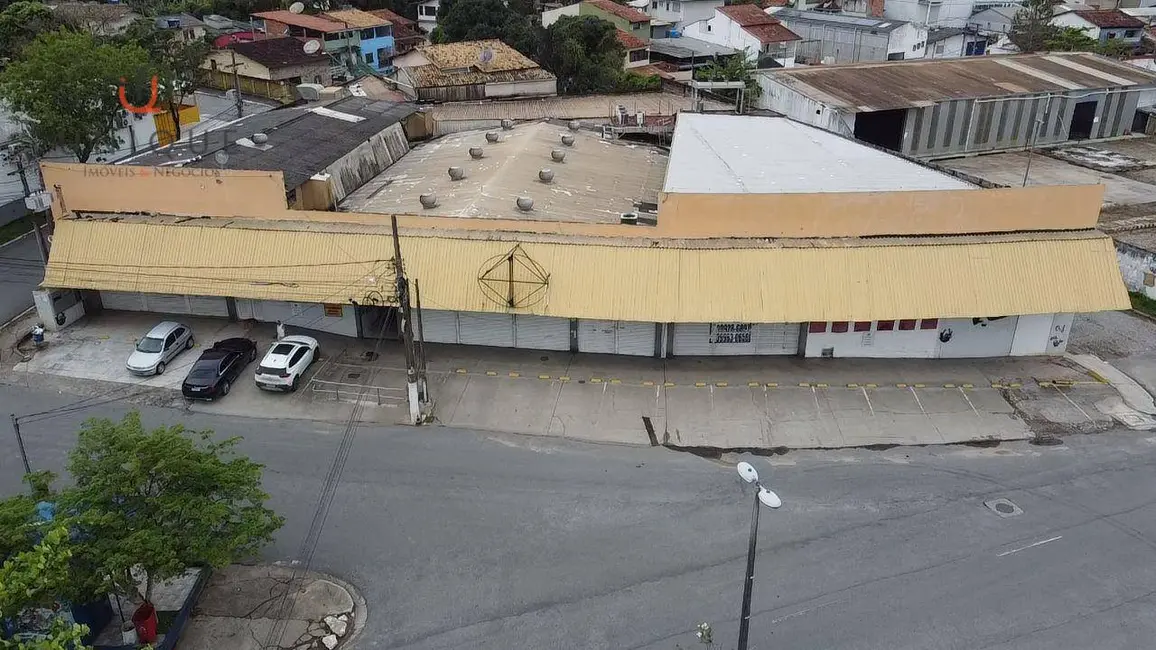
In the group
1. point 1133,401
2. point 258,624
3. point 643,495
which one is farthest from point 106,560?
point 1133,401

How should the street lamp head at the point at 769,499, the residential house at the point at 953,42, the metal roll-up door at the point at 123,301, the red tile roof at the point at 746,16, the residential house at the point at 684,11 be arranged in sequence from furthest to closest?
the residential house at the point at 684,11 → the residential house at the point at 953,42 → the red tile roof at the point at 746,16 → the metal roll-up door at the point at 123,301 → the street lamp head at the point at 769,499

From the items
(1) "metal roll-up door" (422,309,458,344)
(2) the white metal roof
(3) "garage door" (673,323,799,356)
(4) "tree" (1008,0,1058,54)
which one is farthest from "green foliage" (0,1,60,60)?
(4) "tree" (1008,0,1058,54)

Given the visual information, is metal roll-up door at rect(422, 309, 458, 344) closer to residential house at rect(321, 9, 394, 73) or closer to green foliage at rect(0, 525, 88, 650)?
green foliage at rect(0, 525, 88, 650)

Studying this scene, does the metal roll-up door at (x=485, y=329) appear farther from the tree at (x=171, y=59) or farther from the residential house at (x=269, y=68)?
the residential house at (x=269, y=68)

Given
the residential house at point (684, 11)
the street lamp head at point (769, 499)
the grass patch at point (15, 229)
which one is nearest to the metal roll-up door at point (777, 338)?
the street lamp head at point (769, 499)

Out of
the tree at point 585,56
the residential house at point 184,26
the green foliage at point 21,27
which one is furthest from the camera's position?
the residential house at point 184,26

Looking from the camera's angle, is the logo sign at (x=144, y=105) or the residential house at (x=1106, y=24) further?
the residential house at (x=1106, y=24)
